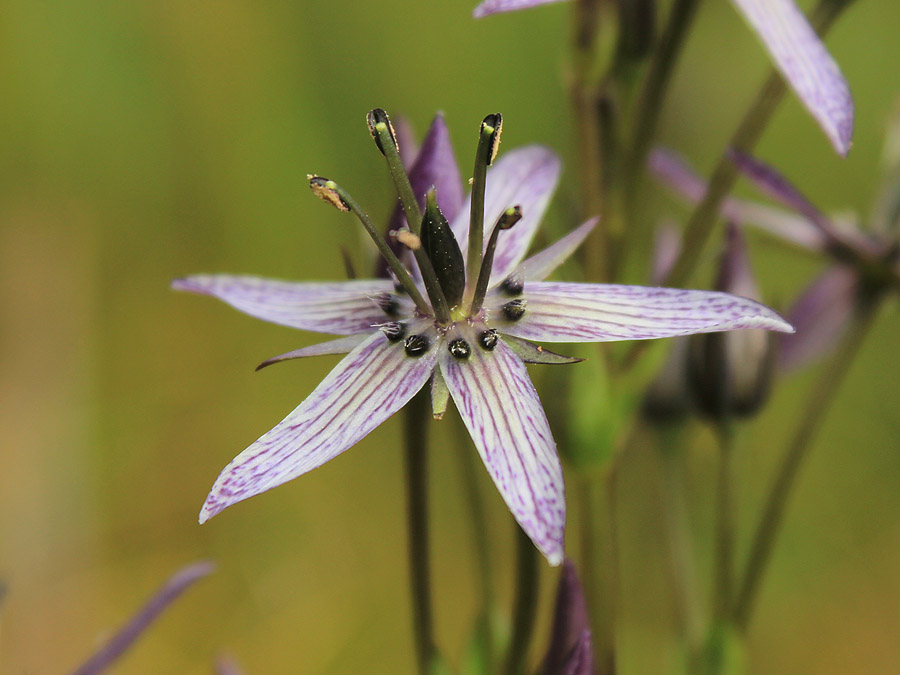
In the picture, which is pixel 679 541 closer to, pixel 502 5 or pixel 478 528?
pixel 478 528

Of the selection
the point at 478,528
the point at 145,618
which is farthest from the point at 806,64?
the point at 145,618

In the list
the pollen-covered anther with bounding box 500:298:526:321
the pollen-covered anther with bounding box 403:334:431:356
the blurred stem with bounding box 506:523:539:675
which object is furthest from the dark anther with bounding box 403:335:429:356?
the blurred stem with bounding box 506:523:539:675

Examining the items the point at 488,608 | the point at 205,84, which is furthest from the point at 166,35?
the point at 488,608

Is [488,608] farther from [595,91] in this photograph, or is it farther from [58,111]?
[58,111]

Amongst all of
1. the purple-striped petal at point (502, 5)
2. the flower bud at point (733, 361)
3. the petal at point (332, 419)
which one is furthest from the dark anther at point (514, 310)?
the flower bud at point (733, 361)

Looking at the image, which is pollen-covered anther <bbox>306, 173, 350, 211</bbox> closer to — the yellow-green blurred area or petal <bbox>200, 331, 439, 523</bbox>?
petal <bbox>200, 331, 439, 523</bbox>
